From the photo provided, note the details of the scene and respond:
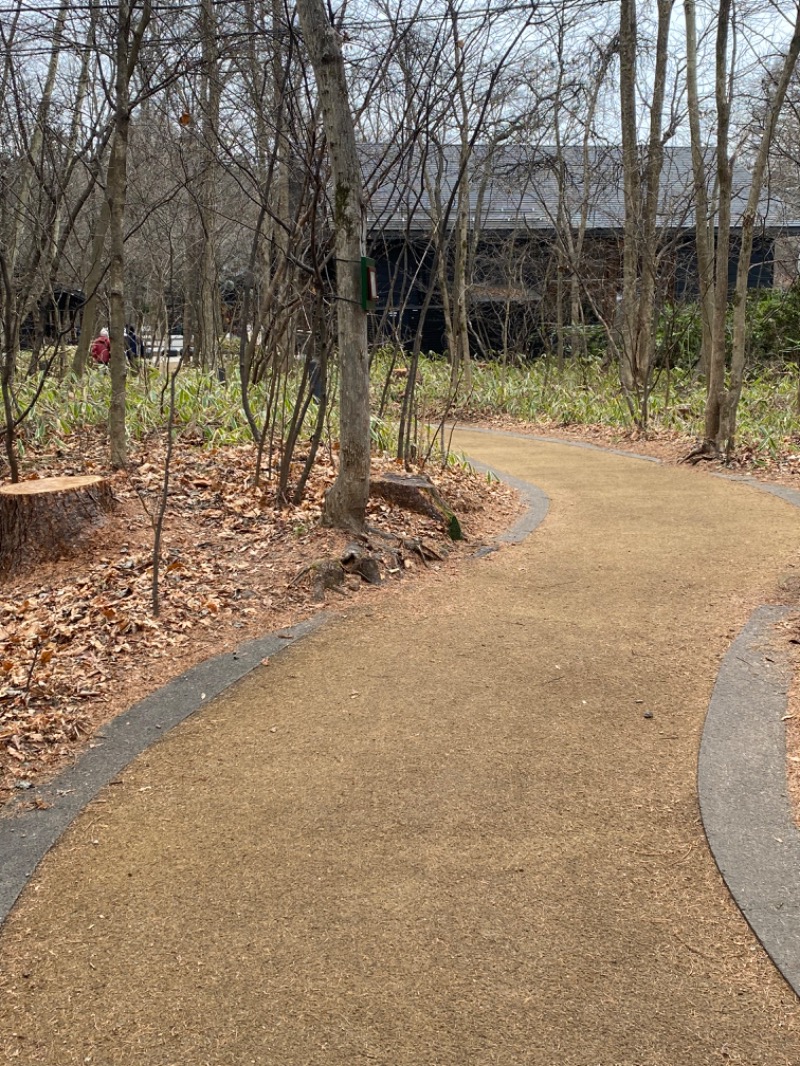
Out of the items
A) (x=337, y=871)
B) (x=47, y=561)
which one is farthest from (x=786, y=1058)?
(x=47, y=561)

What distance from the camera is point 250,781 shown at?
3100 mm

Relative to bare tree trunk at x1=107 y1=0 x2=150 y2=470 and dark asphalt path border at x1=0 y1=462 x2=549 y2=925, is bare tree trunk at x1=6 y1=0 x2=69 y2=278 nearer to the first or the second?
bare tree trunk at x1=107 y1=0 x2=150 y2=470

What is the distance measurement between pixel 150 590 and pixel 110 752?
1695 mm

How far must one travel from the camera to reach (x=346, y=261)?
17.6ft

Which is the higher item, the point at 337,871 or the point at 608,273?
the point at 608,273

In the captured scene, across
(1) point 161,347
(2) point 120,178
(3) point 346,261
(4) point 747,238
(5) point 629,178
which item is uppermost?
(5) point 629,178

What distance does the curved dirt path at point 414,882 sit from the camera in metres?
1.94

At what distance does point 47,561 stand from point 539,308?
15.3 meters

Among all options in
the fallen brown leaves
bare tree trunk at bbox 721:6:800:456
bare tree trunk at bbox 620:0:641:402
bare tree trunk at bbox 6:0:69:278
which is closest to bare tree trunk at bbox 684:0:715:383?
bare tree trunk at bbox 620:0:641:402

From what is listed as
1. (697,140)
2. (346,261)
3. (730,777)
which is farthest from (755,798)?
(697,140)

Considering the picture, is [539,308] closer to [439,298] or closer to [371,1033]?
[439,298]

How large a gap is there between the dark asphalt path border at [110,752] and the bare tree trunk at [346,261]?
1221 mm

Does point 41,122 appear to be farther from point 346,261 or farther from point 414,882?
point 414,882

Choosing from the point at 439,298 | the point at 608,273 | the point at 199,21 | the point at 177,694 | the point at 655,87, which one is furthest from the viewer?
the point at 439,298
